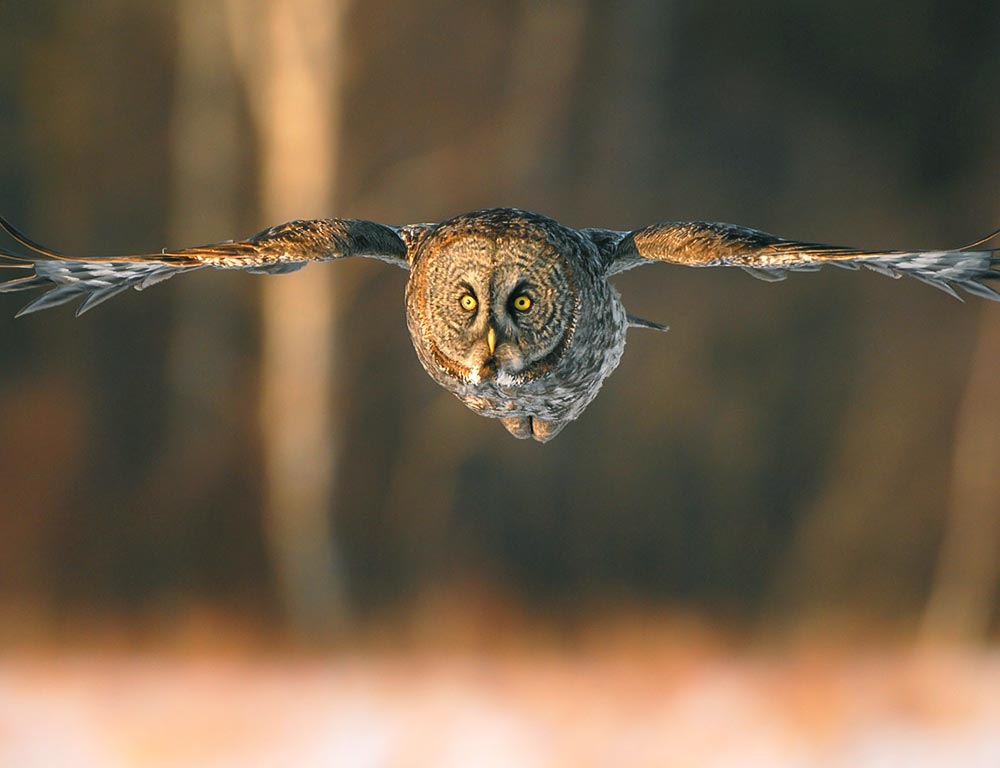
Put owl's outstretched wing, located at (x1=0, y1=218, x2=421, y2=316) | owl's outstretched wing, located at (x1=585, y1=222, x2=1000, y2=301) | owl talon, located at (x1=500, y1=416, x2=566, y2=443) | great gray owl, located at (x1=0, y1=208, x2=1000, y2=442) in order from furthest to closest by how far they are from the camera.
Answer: owl talon, located at (x1=500, y1=416, x2=566, y2=443), owl's outstretched wing, located at (x1=0, y1=218, x2=421, y2=316), great gray owl, located at (x1=0, y1=208, x2=1000, y2=442), owl's outstretched wing, located at (x1=585, y1=222, x2=1000, y2=301)

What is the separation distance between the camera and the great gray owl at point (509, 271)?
3.03m

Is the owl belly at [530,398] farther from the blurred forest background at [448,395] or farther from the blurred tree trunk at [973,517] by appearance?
the blurred tree trunk at [973,517]

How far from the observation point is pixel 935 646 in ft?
19.6

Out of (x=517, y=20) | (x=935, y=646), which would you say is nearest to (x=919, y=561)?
(x=935, y=646)

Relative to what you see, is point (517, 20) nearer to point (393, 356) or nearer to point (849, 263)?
point (393, 356)

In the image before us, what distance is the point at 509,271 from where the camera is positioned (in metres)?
3.04

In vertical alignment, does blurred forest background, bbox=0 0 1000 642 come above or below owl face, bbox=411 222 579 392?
above

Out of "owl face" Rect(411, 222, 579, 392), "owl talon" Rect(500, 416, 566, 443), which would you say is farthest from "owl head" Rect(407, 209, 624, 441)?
"owl talon" Rect(500, 416, 566, 443)

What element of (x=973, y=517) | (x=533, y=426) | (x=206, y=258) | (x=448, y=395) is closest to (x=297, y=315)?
(x=448, y=395)

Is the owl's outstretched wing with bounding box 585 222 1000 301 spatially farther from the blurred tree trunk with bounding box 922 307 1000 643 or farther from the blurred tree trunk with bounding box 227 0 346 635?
the blurred tree trunk with bounding box 922 307 1000 643

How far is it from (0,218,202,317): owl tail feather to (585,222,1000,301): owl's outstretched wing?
1242 mm

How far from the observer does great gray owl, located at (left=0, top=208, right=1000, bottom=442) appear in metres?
3.03

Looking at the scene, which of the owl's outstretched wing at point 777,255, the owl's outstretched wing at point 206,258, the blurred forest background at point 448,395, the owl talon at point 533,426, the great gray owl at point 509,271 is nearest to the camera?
the owl's outstretched wing at point 777,255

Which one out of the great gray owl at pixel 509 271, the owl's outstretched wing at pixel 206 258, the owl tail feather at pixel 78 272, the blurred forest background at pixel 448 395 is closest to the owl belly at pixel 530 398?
the great gray owl at pixel 509 271
